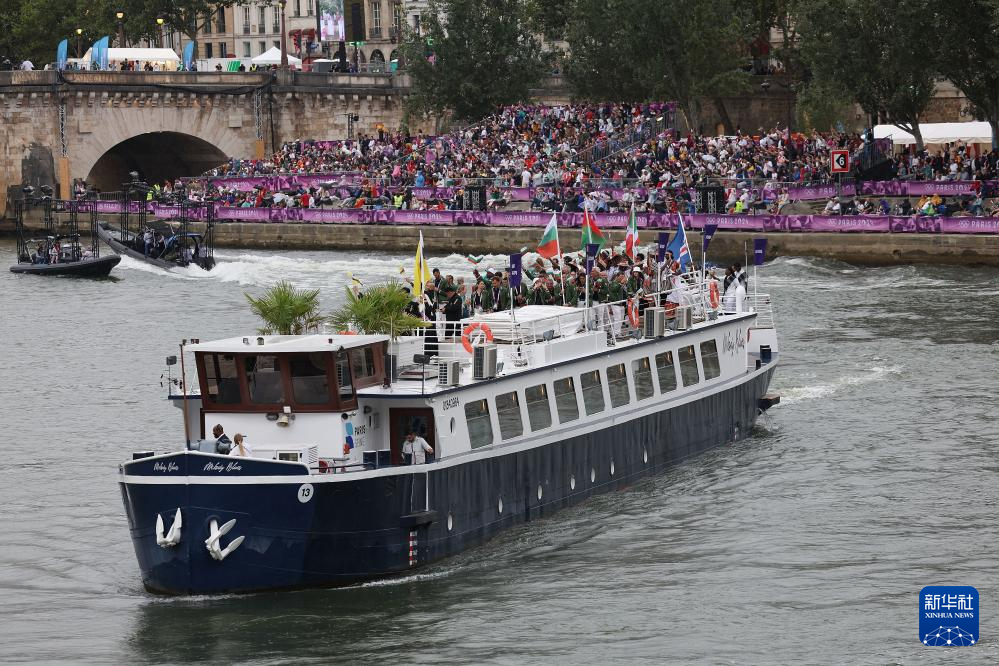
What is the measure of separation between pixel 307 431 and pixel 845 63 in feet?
181

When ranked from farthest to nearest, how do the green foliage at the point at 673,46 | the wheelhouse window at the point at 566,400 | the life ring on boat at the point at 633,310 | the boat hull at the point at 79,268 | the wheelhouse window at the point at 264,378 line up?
the green foliage at the point at 673,46, the boat hull at the point at 79,268, the life ring on boat at the point at 633,310, the wheelhouse window at the point at 566,400, the wheelhouse window at the point at 264,378

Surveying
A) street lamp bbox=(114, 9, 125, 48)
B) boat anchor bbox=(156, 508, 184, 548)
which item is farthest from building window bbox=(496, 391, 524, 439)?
street lamp bbox=(114, 9, 125, 48)

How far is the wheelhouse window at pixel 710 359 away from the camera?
119 feet

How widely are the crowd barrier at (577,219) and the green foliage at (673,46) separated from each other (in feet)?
52.8

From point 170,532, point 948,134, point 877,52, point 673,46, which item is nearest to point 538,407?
point 170,532

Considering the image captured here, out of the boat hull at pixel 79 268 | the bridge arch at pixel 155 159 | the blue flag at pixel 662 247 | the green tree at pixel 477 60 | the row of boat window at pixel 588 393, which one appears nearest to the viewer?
the row of boat window at pixel 588 393

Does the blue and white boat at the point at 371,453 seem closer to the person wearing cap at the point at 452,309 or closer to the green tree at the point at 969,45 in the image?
the person wearing cap at the point at 452,309

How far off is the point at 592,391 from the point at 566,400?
0.92m

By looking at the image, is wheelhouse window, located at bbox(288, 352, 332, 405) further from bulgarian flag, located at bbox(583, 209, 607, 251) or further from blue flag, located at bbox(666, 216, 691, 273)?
blue flag, located at bbox(666, 216, 691, 273)

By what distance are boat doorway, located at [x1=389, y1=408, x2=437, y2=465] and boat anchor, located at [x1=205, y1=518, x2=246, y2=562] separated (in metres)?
3.10

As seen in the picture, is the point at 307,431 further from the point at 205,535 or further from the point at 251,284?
the point at 251,284

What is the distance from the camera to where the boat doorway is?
2800cm

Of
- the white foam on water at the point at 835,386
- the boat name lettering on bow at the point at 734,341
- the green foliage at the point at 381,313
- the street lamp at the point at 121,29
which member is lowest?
the white foam on water at the point at 835,386

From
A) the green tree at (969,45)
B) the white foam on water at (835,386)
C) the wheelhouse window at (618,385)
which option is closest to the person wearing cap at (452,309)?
the wheelhouse window at (618,385)
